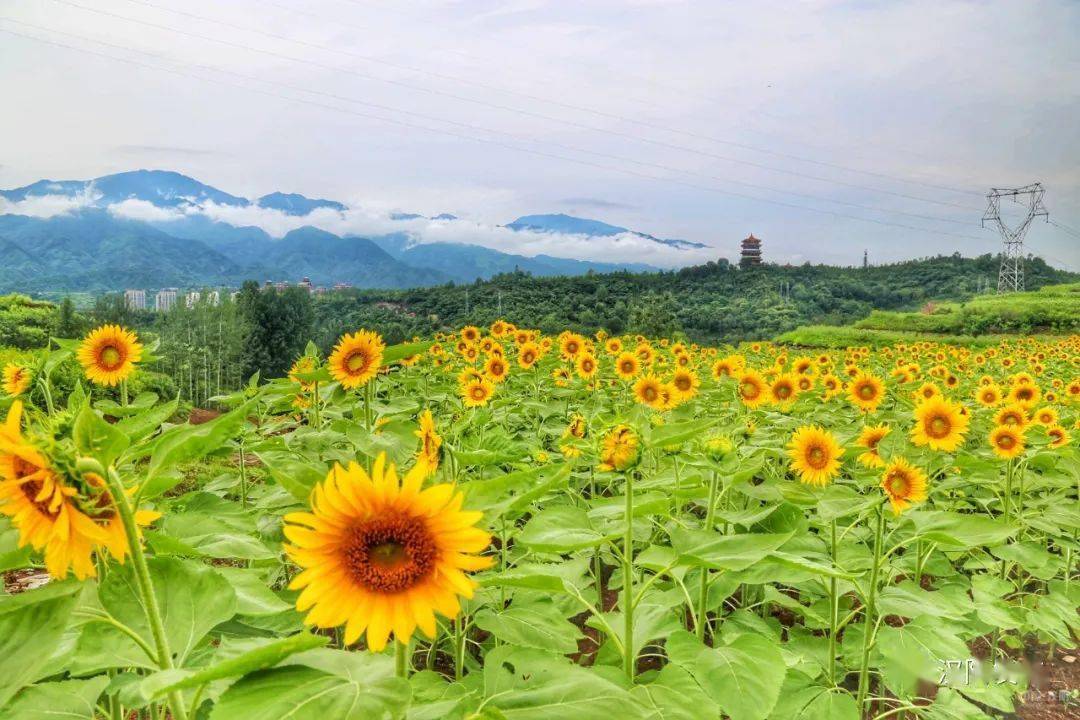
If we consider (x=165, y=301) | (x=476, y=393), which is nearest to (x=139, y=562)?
(x=476, y=393)

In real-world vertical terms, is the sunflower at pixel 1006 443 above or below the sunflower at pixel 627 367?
below

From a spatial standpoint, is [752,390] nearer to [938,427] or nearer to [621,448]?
[938,427]

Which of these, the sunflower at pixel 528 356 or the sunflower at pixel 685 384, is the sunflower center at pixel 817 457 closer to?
the sunflower at pixel 685 384

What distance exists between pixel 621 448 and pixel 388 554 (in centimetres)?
75

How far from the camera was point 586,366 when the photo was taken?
18.9ft

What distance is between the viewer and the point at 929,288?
1914 inches

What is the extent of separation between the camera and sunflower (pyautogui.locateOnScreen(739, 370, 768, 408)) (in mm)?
4164

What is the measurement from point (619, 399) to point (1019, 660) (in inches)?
119

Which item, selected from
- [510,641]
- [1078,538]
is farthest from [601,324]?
[510,641]

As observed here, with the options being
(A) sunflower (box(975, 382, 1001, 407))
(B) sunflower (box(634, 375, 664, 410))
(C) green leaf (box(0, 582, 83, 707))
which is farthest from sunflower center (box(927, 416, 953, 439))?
(C) green leaf (box(0, 582, 83, 707))

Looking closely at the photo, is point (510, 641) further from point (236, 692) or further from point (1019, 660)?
point (1019, 660)

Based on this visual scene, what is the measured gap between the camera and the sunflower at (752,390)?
13.7 feet

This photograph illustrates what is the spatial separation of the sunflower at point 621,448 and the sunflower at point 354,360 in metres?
1.10

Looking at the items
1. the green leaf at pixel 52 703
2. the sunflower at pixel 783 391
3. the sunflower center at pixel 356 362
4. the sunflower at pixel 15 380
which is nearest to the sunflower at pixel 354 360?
the sunflower center at pixel 356 362
